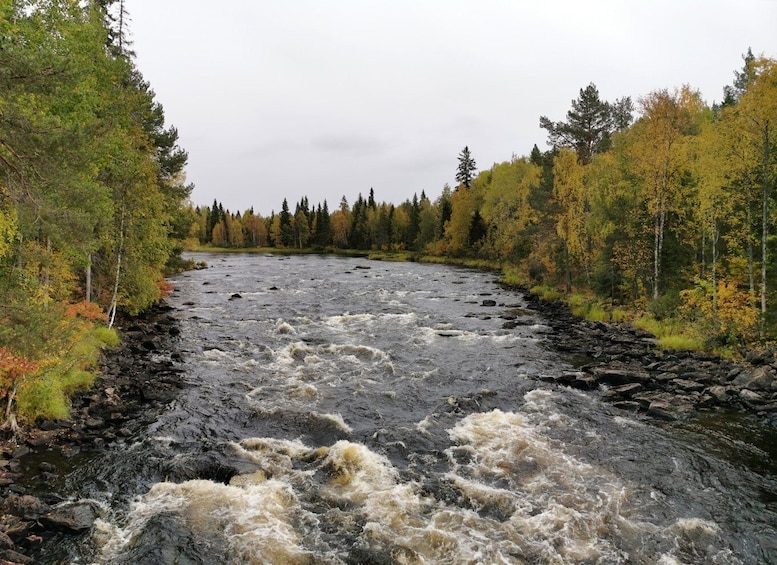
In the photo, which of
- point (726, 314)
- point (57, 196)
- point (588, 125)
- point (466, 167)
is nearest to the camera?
point (57, 196)

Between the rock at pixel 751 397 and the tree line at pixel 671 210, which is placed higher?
the tree line at pixel 671 210

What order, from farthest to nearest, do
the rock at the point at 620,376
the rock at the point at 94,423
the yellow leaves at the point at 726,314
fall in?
the yellow leaves at the point at 726,314, the rock at the point at 620,376, the rock at the point at 94,423

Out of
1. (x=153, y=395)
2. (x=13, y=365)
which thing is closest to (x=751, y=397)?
(x=153, y=395)

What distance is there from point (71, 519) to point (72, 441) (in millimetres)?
4402

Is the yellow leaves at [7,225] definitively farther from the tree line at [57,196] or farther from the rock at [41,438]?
the rock at [41,438]

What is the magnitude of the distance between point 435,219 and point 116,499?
316ft

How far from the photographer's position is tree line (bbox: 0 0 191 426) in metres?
11.6

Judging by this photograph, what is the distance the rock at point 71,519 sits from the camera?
9.91m

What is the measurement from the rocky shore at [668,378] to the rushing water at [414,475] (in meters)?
1.26

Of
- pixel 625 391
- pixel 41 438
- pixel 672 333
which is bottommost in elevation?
pixel 625 391

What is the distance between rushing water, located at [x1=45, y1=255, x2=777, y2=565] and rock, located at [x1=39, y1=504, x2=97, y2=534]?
32 centimetres

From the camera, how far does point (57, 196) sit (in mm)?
13398

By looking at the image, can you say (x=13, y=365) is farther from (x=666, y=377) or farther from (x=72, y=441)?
(x=666, y=377)

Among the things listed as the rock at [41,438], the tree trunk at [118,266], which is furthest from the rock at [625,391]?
the tree trunk at [118,266]
